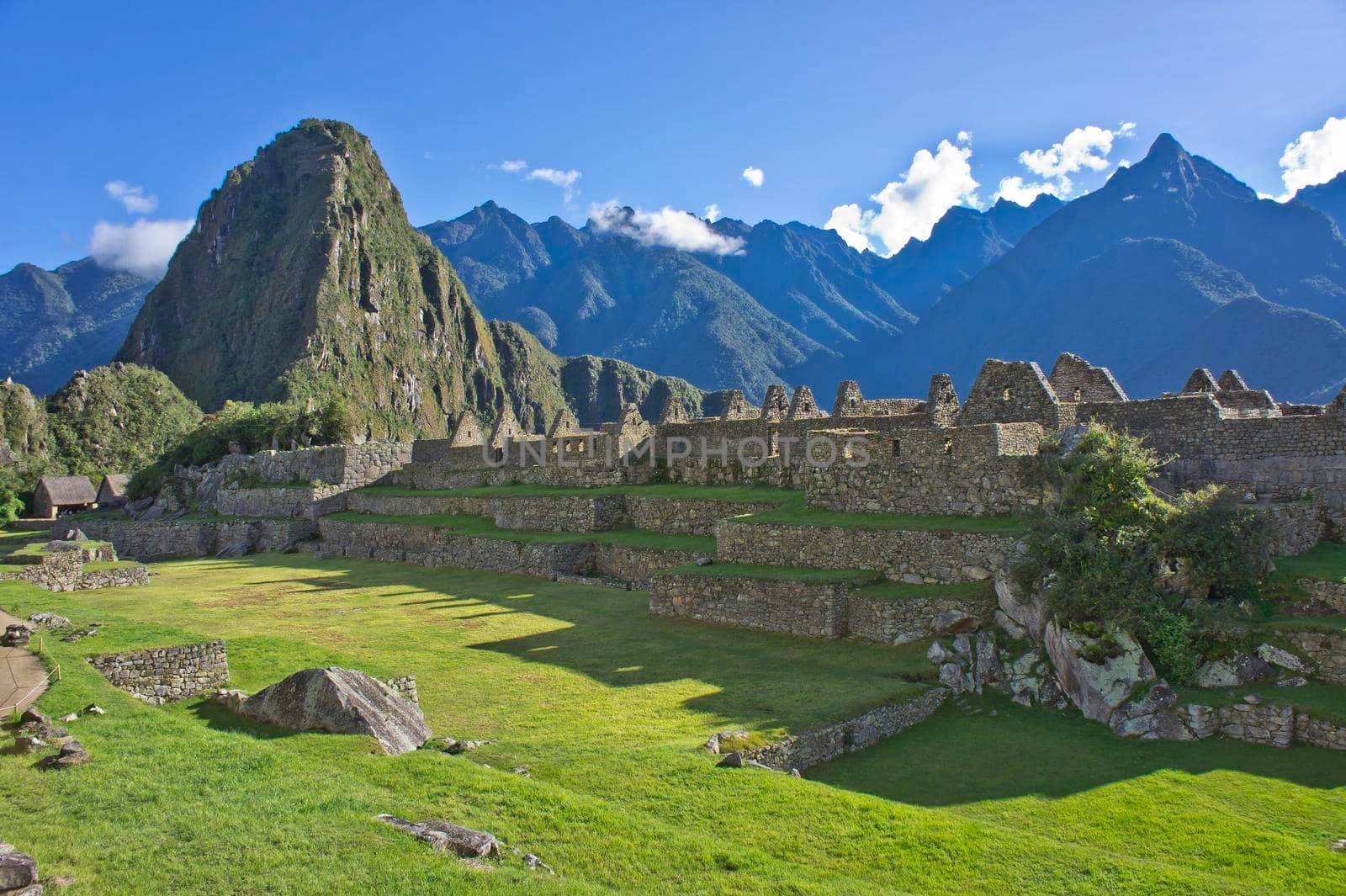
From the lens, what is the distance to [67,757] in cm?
740

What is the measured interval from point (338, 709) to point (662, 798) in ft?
12.2

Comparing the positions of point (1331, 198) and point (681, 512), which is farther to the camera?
point (1331, 198)

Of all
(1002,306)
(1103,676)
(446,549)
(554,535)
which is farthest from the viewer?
(1002,306)

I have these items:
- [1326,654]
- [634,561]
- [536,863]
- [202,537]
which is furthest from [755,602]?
[202,537]

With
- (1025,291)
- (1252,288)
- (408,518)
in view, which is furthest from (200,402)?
(1252,288)

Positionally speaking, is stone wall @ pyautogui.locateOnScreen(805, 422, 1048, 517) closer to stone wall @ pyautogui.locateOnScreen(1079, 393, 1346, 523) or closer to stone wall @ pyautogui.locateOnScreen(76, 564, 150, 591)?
stone wall @ pyautogui.locateOnScreen(1079, 393, 1346, 523)

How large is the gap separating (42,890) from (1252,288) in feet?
317

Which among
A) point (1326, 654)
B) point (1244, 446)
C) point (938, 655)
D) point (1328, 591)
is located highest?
point (1244, 446)

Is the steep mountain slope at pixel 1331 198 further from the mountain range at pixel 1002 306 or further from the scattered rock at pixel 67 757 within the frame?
the scattered rock at pixel 67 757

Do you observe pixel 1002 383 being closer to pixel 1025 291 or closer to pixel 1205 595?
pixel 1205 595

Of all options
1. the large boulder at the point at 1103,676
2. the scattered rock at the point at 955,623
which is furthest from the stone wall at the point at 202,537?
the large boulder at the point at 1103,676

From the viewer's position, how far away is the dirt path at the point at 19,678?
8.90 metres

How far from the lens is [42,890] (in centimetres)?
529

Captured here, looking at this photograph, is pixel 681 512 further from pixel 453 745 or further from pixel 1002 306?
pixel 1002 306
